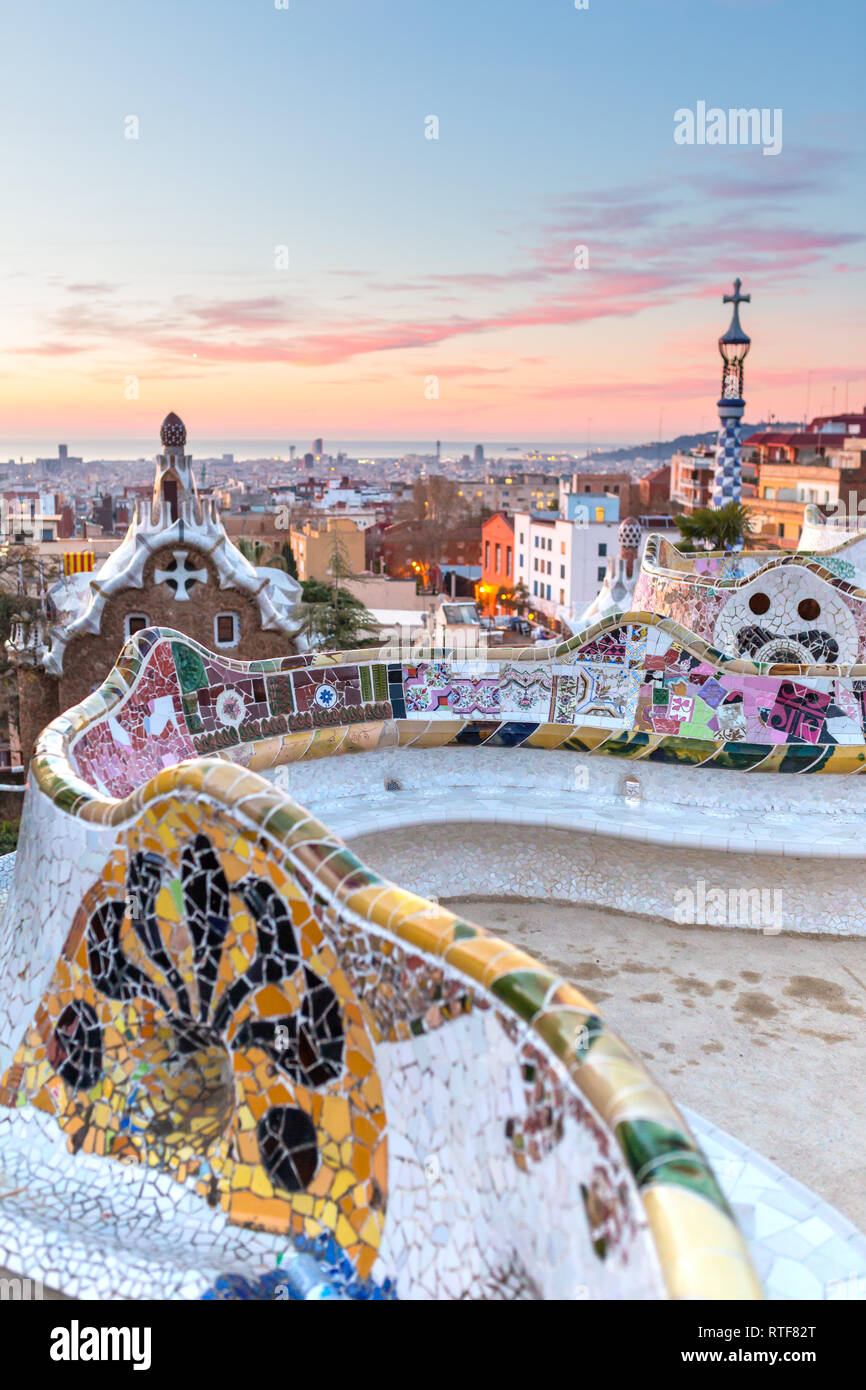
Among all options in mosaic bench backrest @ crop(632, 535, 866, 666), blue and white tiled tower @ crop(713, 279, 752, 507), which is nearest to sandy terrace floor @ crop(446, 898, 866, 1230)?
mosaic bench backrest @ crop(632, 535, 866, 666)

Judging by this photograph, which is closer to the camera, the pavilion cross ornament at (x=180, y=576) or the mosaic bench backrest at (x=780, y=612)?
the mosaic bench backrest at (x=780, y=612)

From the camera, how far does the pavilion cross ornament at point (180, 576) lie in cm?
1471

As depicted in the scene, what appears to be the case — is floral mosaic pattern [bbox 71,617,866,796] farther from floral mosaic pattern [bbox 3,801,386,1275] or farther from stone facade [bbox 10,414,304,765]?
stone facade [bbox 10,414,304,765]

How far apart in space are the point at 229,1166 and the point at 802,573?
342 inches

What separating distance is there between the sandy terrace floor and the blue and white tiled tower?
15.7m

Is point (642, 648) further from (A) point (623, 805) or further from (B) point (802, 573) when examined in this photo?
(B) point (802, 573)

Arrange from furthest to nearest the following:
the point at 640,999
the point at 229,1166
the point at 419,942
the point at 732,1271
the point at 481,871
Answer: the point at 481,871, the point at 640,999, the point at 229,1166, the point at 419,942, the point at 732,1271

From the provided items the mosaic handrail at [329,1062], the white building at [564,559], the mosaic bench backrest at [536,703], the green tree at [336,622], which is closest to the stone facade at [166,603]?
the mosaic bench backrest at [536,703]

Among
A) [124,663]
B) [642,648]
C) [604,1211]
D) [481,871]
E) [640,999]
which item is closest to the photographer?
[604,1211]

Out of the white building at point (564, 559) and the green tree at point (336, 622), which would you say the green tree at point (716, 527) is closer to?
the green tree at point (336, 622)

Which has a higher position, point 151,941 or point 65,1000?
point 151,941

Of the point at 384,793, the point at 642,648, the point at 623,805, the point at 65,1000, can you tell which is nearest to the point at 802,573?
the point at 642,648

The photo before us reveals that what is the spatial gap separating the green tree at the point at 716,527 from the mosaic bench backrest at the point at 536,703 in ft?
48.2

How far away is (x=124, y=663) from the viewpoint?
6.38 m
